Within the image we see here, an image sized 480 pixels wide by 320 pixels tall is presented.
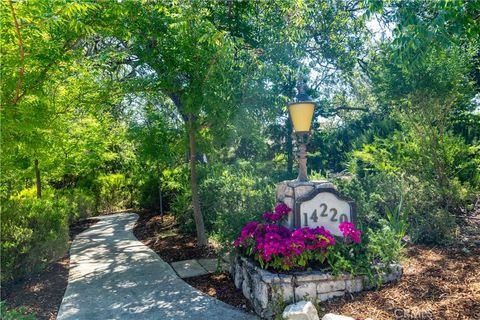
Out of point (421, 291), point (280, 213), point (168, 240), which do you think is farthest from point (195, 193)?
point (421, 291)

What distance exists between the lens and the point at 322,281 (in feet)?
11.0

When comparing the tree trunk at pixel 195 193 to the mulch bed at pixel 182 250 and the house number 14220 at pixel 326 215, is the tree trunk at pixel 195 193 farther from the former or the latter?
the house number 14220 at pixel 326 215

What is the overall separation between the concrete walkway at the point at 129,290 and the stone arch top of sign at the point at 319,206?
1.22 m

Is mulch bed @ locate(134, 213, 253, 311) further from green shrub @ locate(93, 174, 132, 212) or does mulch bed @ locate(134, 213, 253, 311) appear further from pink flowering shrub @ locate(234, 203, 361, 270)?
green shrub @ locate(93, 174, 132, 212)

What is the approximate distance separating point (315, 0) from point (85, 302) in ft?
27.8

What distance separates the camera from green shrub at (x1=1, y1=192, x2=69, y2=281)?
4340 millimetres

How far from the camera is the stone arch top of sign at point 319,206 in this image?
155 inches

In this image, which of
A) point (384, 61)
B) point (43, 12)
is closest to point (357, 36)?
point (384, 61)

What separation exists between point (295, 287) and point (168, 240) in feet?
13.1

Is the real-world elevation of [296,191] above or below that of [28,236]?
above

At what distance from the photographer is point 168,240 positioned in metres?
6.77

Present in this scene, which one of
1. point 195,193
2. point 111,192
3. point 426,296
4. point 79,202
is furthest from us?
point 111,192

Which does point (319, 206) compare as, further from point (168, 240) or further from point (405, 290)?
point (168, 240)

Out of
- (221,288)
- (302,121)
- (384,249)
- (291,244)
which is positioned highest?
(302,121)
